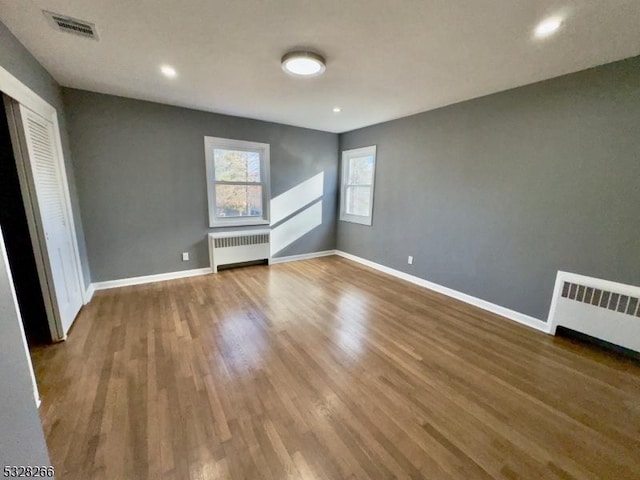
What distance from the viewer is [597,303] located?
2305mm

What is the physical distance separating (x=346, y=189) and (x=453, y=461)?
4.41m

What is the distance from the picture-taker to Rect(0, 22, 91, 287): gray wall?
1.79 meters

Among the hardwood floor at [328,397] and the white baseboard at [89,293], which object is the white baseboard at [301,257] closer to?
the hardwood floor at [328,397]

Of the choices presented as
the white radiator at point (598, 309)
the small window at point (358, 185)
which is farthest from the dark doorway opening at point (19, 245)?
the white radiator at point (598, 309)

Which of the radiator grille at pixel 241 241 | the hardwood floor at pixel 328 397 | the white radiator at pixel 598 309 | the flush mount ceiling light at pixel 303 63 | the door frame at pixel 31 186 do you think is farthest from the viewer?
the radiator grille at pixel 241 241

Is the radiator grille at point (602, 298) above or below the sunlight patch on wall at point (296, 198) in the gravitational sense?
below

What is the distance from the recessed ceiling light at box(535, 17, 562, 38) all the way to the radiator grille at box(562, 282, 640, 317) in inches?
83.0

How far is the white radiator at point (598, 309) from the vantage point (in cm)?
214

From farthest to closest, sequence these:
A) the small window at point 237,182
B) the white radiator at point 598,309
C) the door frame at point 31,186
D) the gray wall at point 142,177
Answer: the small window at point 237,182 < the gray wall at point 142,177 < the white radiator at point 598,309 < the door frame at point 31,186

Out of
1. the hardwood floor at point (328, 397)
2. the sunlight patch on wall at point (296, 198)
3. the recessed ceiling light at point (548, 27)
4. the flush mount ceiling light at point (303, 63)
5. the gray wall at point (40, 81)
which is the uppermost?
the recessed ceiling light at point (548, 27)

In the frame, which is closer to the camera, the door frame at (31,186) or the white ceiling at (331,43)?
the white ceiling at (331,43)

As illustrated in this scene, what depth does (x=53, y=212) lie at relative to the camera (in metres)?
2.41

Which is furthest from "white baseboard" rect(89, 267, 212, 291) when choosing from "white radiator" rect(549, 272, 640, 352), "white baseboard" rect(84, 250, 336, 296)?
"white radiator" rect(549, 272, 640, 352)

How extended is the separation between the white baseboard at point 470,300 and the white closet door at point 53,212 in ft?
13.3
